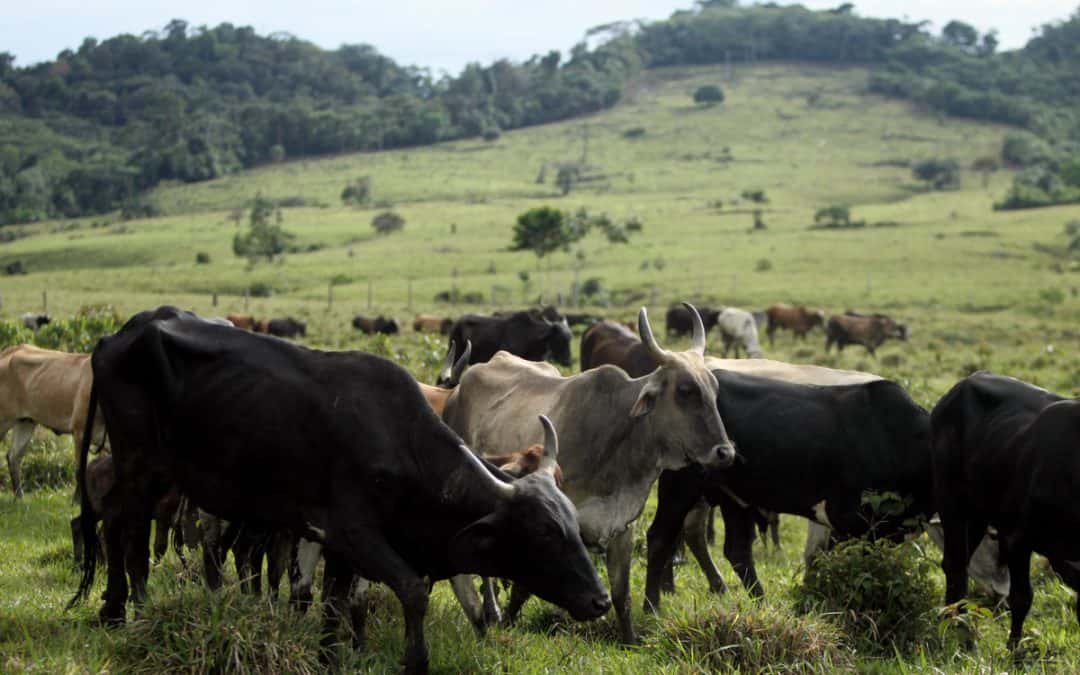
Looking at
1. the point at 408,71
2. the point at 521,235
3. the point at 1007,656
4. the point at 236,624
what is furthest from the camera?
the point at 408,71

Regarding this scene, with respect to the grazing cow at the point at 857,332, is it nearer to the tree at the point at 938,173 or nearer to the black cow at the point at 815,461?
the black cow at the point at 815,461

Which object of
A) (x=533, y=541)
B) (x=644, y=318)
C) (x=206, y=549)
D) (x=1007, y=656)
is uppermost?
(x=644, y=318)

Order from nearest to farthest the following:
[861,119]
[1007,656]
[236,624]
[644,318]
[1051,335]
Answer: [236,624], [1007,656], [644,318], [1051,335], [861,119]

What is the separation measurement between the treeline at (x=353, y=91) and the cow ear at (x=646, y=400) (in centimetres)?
7954

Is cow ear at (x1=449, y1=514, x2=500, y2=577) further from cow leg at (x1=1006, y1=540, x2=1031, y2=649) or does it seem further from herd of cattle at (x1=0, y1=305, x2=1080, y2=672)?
cow leg at (x1=1006, y1=540, x2=1031, y2=649)

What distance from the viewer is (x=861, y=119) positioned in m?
124

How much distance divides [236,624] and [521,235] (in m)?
50.4

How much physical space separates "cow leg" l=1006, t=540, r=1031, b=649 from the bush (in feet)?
1.49

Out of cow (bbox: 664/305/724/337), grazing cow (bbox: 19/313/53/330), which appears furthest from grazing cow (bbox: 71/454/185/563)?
cow (bbox: 664/305/724/337)

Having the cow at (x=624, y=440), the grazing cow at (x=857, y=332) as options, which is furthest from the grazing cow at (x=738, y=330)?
the cow at (x=624, y=440)

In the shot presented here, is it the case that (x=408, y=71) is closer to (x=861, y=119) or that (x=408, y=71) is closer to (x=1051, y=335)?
(x=861, y=119)

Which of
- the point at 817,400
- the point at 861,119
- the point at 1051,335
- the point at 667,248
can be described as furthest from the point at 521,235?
the point at 861,119

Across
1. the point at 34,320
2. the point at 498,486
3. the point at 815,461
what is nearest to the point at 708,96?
the point at 34,320

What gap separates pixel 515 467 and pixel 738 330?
24.2 meters
